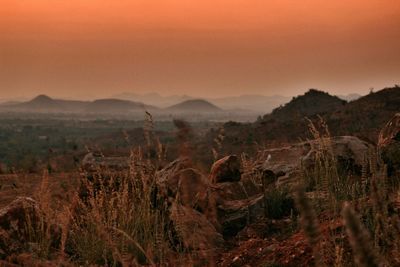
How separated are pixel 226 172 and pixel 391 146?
8.83 ft

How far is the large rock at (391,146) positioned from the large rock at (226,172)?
2402mm

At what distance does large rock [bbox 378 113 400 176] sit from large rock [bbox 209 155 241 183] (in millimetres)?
2402

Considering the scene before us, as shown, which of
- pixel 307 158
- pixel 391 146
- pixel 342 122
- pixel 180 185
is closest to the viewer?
pixel 180 185

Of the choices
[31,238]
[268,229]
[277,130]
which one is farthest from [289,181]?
[277,130]

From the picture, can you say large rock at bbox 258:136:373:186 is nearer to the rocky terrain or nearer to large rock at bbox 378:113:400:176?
the rocky terrain

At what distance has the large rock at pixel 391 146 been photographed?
294 inches

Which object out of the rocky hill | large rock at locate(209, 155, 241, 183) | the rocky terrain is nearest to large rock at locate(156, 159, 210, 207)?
the rocky terrain

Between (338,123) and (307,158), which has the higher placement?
(338,123)

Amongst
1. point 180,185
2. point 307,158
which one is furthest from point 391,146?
point 180,185

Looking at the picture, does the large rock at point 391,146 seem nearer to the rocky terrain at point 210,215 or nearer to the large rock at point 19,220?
the rocky terrain at point 210,215

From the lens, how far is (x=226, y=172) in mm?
9023

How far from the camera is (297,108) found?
55.5 metres

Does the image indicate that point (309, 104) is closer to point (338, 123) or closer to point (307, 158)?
point (338, 123)

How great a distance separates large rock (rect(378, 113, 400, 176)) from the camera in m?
7.47
